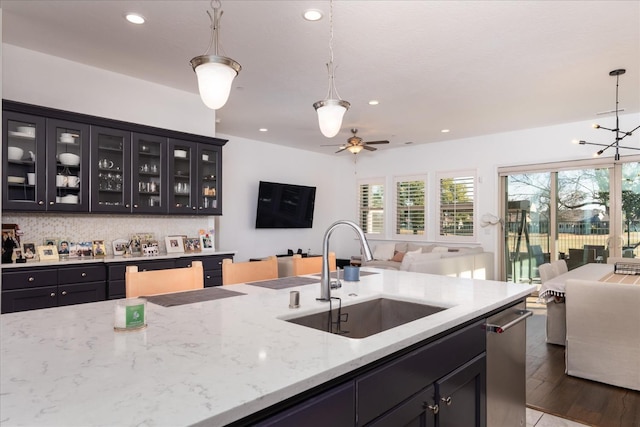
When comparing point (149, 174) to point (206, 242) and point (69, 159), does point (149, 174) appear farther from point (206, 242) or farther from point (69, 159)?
point (206, 242)

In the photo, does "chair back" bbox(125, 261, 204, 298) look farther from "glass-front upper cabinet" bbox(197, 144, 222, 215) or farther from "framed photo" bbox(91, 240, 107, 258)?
"glass-front upper cabinet" bbox(197, 144, 222, 215)

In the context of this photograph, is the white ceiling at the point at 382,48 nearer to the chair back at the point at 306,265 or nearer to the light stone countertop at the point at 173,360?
the chair back at the point at 306,265

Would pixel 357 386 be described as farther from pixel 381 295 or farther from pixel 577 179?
pixel 577 179

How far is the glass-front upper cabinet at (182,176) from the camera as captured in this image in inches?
171

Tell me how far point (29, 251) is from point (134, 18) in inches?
87.2

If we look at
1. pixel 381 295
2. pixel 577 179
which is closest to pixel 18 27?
pixel 381 295

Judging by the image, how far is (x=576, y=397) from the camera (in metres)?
2.90

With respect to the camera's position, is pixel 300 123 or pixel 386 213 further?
pixel 386 213

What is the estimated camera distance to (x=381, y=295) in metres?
1.97

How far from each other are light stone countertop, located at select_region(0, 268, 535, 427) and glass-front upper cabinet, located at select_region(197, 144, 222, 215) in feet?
10.1

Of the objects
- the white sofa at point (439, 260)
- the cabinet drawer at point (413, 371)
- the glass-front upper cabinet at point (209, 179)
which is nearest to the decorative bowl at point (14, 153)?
the glass-front upper cabinet at point (209, 179)

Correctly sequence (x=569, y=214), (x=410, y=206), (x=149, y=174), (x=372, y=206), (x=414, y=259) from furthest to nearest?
(x=372, y=206), (x=410, y=206), (x=569, y=214), (x=414, y=259), (x=149, y=174)

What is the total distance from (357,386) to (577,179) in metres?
6.39

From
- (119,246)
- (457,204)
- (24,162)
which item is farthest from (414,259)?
(24,162)
